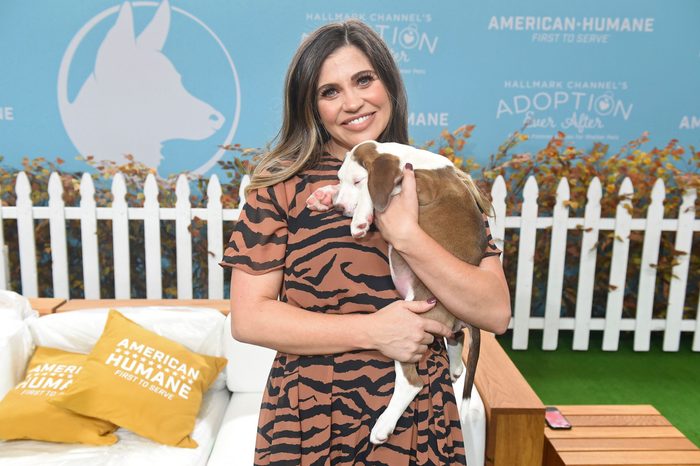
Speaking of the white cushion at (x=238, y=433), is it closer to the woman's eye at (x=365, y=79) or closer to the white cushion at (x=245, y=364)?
the white cushion at (x=245, y=364)

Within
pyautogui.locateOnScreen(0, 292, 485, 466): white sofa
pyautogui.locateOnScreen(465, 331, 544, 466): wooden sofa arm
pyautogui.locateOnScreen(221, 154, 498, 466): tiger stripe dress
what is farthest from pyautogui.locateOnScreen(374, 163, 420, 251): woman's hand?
pyautogui.locateOnScreen(0, 292, 485, 466): white sofa

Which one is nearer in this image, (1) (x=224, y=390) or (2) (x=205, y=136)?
(1) (x=224, y=390)

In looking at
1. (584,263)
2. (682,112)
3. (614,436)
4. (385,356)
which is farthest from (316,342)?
(682,112)

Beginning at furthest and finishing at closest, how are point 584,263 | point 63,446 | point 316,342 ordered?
point 584,263, point 63,446, point 316,342

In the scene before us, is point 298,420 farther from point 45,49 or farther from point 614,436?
point 45,49

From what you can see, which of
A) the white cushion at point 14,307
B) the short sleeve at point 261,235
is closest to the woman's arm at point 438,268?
the short sleeve at point 261,235

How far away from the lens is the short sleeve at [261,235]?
4.42ft

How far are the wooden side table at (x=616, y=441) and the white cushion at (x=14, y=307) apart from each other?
236cm

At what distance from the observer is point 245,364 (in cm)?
274

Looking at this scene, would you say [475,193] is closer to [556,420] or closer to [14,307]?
[556,420]

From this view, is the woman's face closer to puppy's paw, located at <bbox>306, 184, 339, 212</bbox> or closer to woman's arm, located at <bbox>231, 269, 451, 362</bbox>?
puppy's paw, located at <bbox>306, 184, 339, 212</bbox>

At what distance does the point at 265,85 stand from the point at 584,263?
2.83 metres

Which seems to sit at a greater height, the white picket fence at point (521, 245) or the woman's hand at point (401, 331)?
the woman's hand at point (401, 331)

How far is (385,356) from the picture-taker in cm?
133
